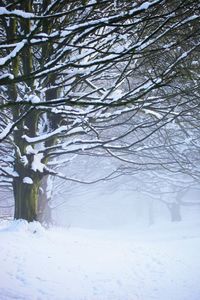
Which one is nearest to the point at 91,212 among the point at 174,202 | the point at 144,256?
the point at 174,202

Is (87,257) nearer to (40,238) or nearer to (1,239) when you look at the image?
(40,238)

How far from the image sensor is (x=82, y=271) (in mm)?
6590

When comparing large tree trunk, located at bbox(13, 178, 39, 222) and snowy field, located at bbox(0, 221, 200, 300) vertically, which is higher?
large tree trunk, located at bbox(13, 178, 39, 222)

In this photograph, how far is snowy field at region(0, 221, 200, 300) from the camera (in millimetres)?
5500

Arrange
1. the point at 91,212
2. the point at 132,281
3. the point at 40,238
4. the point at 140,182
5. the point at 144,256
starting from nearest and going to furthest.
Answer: the point at 132,281
the point at 40,238
the point at 144,256
the point at 140,182
the point at 91,212

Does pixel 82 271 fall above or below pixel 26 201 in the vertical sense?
below

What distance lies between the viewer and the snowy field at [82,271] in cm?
550

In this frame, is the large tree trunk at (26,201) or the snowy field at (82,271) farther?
the large tree trunk at (26,201)

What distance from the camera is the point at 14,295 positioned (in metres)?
4.84

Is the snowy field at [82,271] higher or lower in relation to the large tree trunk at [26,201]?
lower

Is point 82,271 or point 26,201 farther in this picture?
point 26,201

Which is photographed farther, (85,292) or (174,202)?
(174,202)

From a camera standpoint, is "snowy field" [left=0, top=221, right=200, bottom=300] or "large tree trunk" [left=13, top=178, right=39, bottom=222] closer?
"snowy field" [left=0, top=221, right=200, bottom=300]

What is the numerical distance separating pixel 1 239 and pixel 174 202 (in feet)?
67.5
